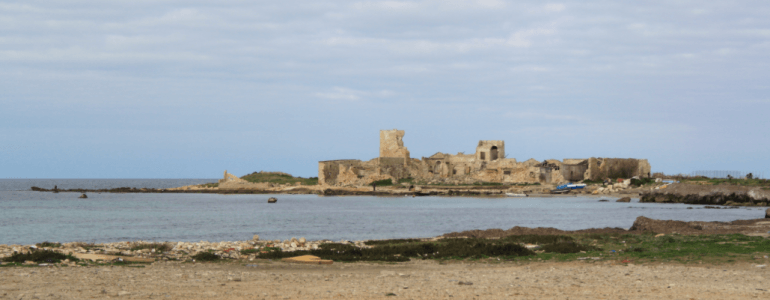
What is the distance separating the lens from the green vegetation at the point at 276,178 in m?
110

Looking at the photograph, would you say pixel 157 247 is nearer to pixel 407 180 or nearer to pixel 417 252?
pixel 417 252

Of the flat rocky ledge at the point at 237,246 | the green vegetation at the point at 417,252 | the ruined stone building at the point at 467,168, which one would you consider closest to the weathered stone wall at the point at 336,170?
the ruined stone building at the point at 467,168

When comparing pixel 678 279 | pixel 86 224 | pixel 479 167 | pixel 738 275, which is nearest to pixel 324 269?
pixel 678 279

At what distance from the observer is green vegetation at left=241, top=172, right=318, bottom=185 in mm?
109500

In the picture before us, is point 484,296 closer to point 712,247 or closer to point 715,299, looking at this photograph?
point 715,299

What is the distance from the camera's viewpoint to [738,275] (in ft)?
39.3

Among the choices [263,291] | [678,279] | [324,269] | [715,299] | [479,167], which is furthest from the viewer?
[479,167]

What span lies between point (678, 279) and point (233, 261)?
951 centimetres

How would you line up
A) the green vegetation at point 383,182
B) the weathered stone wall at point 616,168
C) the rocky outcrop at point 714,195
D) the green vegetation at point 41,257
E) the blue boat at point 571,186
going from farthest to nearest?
the green vegetation at point 383,182
the weathered stone wall at point 616,168
the blue boat at point 571,186
the rocky outcrop at point 714,195
the green vegetation at point 41,257

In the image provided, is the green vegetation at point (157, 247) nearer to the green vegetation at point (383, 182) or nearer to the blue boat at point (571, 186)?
the blue boat at point (571, 186)

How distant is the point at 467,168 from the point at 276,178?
33.2 m

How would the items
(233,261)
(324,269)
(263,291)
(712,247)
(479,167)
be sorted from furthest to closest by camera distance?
(479,167), (712,247), (233,261), (324,269), (263,291)

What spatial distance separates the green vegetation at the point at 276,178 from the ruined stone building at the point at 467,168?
1087cm

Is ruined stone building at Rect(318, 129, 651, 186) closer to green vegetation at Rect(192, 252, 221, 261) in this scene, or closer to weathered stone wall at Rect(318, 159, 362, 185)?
weathered stone wall at Rect(318, 159, 362, 185)
